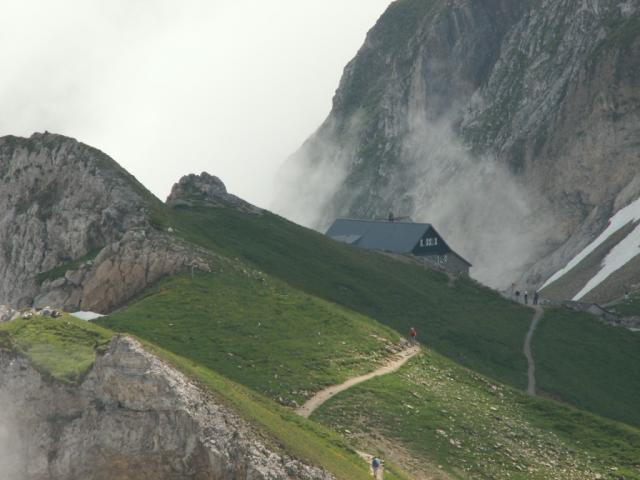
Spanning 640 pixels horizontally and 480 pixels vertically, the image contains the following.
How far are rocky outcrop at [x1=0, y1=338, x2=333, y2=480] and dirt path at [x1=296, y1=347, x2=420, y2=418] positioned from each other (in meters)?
14.3

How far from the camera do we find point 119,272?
76312 millimetres

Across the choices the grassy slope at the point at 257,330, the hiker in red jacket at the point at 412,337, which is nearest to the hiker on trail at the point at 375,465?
the grassy slope at the point at 257,330

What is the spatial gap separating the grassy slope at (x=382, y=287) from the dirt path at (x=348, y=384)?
1243 cm

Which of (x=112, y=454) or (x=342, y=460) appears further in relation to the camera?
(x=342, y=460)

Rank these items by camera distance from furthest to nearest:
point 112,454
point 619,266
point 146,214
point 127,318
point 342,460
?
1. point 619,266
2. point 146,214
3. point 127,318
4. point 342,460
5. point 112,454

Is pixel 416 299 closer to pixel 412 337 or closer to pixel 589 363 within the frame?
pixel 589 363

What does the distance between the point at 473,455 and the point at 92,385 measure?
21.6 metres

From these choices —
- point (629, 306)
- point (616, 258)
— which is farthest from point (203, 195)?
point (616, 258)

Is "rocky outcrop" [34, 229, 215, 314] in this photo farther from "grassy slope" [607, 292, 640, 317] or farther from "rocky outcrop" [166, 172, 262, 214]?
"grassy slope" [607, 292, 640, 317]

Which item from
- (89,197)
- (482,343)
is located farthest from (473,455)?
(89,197)

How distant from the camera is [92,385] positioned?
44062 mm

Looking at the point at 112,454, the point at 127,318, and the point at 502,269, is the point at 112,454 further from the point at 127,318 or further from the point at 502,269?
the point at 502,269

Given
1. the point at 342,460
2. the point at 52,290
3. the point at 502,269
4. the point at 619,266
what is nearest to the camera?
the point at 342,460

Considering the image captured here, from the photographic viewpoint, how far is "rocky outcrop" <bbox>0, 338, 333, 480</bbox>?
4228 cm
